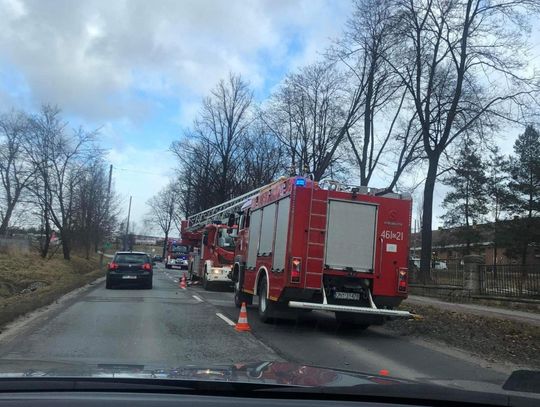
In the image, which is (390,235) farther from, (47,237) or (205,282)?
(47,237)

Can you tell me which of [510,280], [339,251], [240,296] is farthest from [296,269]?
[510,280]

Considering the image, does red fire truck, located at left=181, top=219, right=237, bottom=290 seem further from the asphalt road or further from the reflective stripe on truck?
the reflective stripe on truck

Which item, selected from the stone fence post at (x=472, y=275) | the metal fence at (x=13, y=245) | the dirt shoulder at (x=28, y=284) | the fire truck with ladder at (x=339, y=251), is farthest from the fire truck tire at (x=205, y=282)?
the metal fence at (x=13, y=245)

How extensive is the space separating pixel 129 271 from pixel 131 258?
29.4 inches

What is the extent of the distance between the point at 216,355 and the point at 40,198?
1311 inches

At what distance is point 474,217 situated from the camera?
65125mm

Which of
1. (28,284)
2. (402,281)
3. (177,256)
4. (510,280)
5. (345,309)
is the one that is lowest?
(28,284)

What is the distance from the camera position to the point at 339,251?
1243 centimetres

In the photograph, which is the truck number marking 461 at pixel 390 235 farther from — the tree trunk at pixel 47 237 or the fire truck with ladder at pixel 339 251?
the tree trunk at pixel 47 237

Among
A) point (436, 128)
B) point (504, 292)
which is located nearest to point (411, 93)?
point (436, 128)

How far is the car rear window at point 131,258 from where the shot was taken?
24.2 m

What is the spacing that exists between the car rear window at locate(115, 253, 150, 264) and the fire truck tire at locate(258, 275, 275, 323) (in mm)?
11566

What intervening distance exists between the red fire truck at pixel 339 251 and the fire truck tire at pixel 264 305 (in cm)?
3

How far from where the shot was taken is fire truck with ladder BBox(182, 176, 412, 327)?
472 inches
